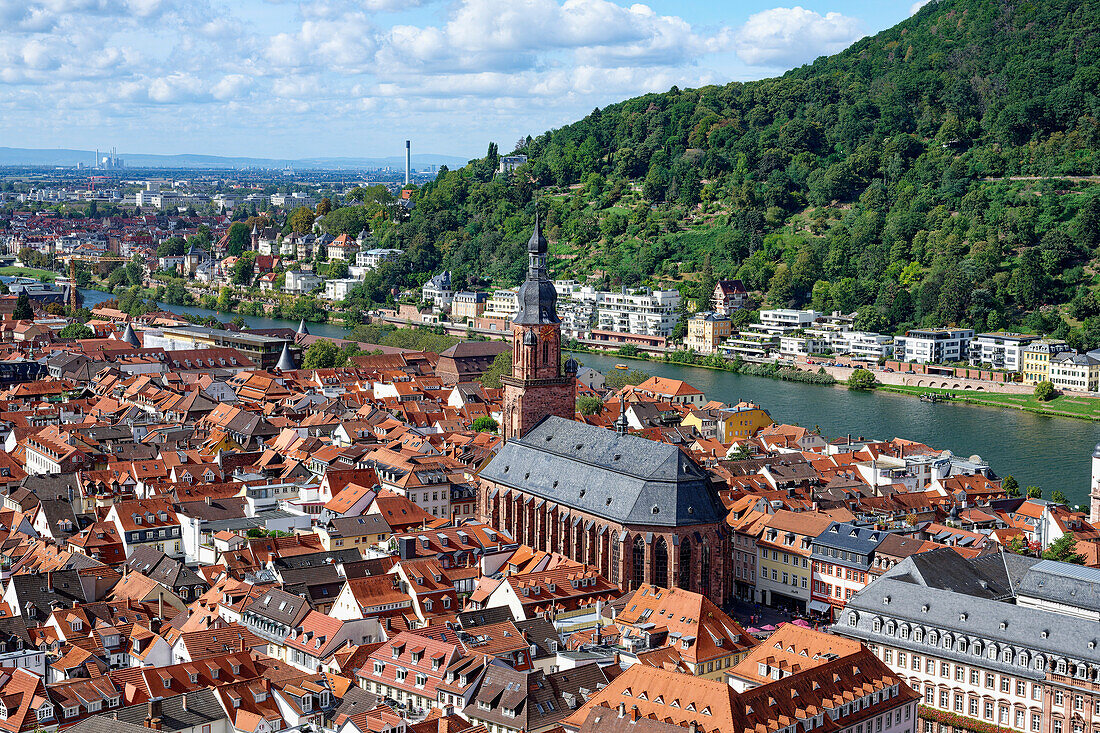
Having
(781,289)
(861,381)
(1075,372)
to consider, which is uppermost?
(781,289)

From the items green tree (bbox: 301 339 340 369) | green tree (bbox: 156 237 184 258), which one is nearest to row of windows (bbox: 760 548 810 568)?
green tree (bbox: 301 339 340 369)

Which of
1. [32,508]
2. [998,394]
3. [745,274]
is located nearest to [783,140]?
[745,274]

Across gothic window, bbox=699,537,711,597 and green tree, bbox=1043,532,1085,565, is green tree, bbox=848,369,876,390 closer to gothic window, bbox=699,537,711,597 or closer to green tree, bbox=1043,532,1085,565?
green tree, bbox=1043,532,1085,565

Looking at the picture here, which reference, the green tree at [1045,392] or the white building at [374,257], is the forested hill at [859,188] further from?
the green tree at [1045,392]

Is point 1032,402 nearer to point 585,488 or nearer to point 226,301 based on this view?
point 585,488

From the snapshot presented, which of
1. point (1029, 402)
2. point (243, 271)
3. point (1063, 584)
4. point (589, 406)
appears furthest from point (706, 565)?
point (243, 271)

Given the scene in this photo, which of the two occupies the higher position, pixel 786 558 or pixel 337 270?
pixel 337 270

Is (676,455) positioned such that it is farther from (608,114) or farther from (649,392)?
(608,114)
